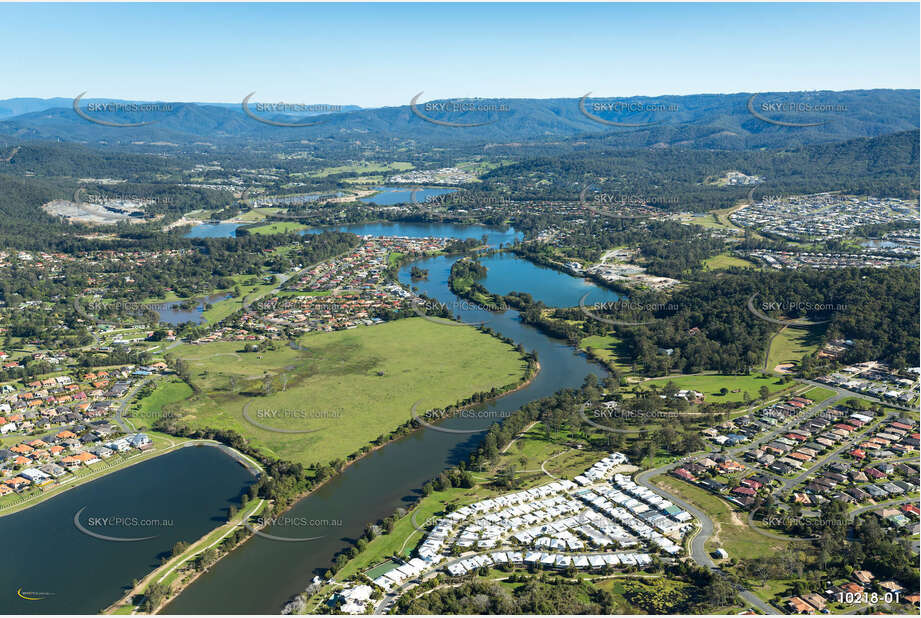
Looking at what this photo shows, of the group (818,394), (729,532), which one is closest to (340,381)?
(729,532)

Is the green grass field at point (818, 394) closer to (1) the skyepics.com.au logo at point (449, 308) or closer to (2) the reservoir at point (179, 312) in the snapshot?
(1) the skyepics.com.au logo at point (449, 308)

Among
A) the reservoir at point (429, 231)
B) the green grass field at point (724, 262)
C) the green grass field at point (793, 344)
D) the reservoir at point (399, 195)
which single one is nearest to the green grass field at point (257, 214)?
the reservoir at point (429, 231)

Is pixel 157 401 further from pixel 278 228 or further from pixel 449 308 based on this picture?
pixel 278 228

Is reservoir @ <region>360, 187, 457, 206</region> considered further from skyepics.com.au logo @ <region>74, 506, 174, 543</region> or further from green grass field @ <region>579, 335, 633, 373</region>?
skyepics.com.au logo @ <region>74, 506, 174, 543</region>

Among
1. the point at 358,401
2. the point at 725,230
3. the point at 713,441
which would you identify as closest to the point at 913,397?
the point at 713,441

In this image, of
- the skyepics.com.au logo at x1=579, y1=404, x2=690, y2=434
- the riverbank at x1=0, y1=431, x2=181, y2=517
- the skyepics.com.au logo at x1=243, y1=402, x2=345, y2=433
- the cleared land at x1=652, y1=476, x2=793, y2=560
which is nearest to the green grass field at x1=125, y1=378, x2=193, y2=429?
the riverbank at x1=0, y1=431, x2=181, y2=517

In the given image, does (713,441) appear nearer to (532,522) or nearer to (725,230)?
(532,522)

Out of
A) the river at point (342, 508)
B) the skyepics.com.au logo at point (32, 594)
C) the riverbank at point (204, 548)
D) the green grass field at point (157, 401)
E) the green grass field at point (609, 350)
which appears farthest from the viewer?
the green grass field at point (609, 350)
